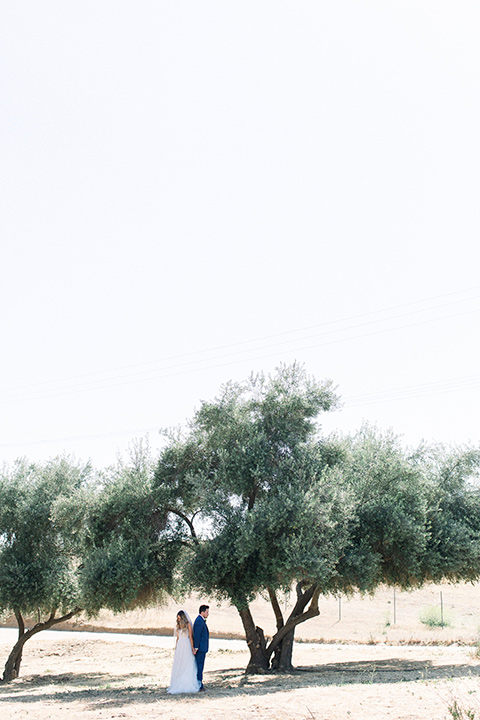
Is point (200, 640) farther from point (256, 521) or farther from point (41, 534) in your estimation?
point (41, 534)

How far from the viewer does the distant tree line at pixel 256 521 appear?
59.9ft

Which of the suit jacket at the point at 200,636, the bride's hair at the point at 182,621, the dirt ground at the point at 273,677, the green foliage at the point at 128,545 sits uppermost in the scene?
the green foliage at the point at 128,545

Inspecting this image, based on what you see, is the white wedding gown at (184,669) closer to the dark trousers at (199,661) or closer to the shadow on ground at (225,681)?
the dark trousers at (199,661)

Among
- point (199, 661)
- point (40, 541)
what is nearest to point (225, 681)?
point (199, 661)

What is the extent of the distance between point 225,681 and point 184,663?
9.99 ft

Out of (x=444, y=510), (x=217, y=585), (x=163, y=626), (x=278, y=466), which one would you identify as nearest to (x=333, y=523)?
(x=278, y=466)

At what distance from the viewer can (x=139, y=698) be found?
1541 centimetres

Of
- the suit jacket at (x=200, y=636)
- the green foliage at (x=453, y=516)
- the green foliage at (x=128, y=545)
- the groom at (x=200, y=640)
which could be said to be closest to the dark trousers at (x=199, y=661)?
the groom at (x=200, y=640)

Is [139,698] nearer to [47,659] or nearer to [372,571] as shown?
[372,571]

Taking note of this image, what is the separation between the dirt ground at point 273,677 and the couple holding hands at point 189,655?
0.56m

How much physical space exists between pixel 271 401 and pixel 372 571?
6338 mm

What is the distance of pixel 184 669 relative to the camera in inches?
646

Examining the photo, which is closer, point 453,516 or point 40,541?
point 453,516

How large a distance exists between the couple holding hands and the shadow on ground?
47 cm
